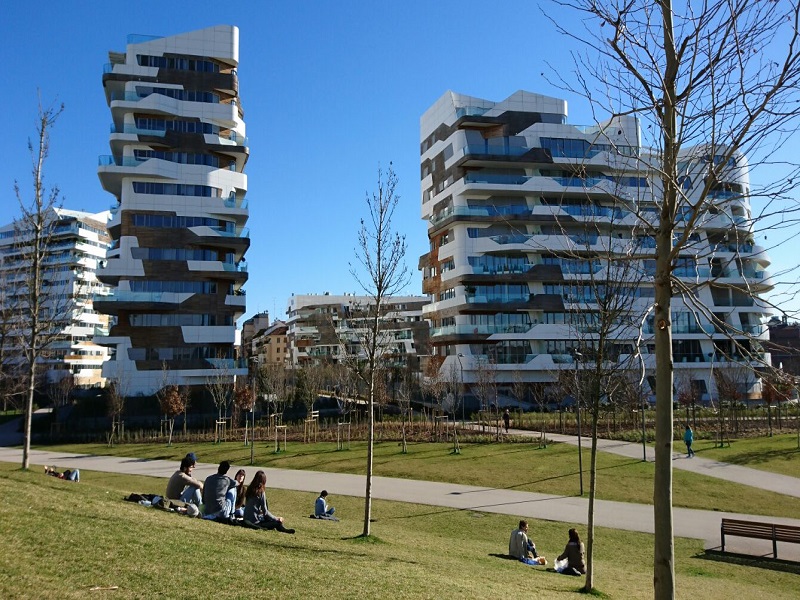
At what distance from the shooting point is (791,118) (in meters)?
5.50

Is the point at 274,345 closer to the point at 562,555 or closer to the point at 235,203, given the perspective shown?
the point at 235,203

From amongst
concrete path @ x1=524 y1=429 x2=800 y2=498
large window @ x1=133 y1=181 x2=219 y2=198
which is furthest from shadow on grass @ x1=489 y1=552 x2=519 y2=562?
large window @ x1=133 y1=181 x2=219 y2=198

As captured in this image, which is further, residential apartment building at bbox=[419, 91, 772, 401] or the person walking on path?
residential apartment building at bbox=[419, 91, 772, 401]

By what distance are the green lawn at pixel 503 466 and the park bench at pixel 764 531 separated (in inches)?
196

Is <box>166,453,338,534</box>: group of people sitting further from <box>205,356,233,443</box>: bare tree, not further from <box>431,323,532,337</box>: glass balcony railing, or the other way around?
<box>431,323,532,337</box>: glass balcony railing

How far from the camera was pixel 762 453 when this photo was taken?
93.3 feet

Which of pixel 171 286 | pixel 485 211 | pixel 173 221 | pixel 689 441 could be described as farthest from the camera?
pixel 485 211

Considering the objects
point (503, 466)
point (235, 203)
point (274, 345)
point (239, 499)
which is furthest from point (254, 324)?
point (239, 499)

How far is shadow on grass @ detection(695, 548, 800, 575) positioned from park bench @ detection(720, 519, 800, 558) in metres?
0.19

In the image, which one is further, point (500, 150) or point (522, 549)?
point (500, 150)

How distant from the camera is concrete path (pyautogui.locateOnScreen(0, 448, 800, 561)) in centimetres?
1656

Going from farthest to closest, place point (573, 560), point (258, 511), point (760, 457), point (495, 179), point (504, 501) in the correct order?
point (495, 179)
point (760, 457)
point (504, 501)
point (573, 560)
point (258, 511)

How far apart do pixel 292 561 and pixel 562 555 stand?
6.79m

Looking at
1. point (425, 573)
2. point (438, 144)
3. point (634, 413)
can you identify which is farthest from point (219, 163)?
point (425, 573)
